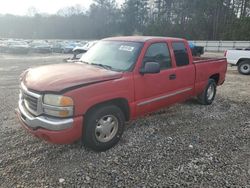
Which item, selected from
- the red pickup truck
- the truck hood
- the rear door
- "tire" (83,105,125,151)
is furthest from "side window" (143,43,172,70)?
"tire" (83,105,125,151)

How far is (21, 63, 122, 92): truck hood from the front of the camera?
11.2 ft

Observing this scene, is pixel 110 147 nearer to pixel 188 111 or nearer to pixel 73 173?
pixel 73 173

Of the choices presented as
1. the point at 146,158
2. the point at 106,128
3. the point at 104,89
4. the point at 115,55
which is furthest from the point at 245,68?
the point at 104,89

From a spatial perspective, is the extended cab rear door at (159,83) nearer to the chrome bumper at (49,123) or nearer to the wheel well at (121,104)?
the wheel well at (121,104)

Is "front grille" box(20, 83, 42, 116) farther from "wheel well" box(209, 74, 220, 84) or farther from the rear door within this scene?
"wheel well" box(209, 74, 220, 84)

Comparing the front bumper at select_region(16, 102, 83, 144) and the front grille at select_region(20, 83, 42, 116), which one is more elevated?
the front grille at select_region(20, 83, 42, 116)

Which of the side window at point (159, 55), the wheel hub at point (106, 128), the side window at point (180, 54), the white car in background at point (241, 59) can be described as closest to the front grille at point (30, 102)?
the wheel hub at point (106, 128)

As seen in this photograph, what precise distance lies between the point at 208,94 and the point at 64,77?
4357 mm

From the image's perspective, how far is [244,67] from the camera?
1295 cm

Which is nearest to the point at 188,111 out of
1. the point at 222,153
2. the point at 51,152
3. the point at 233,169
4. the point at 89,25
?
the point at 222,153

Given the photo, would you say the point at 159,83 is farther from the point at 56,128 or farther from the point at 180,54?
the point at 56,128

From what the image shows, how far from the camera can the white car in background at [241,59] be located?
12.6m

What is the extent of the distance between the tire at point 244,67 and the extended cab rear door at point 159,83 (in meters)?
9.14

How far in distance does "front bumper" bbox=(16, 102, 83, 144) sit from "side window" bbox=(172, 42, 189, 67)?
2.62 m
